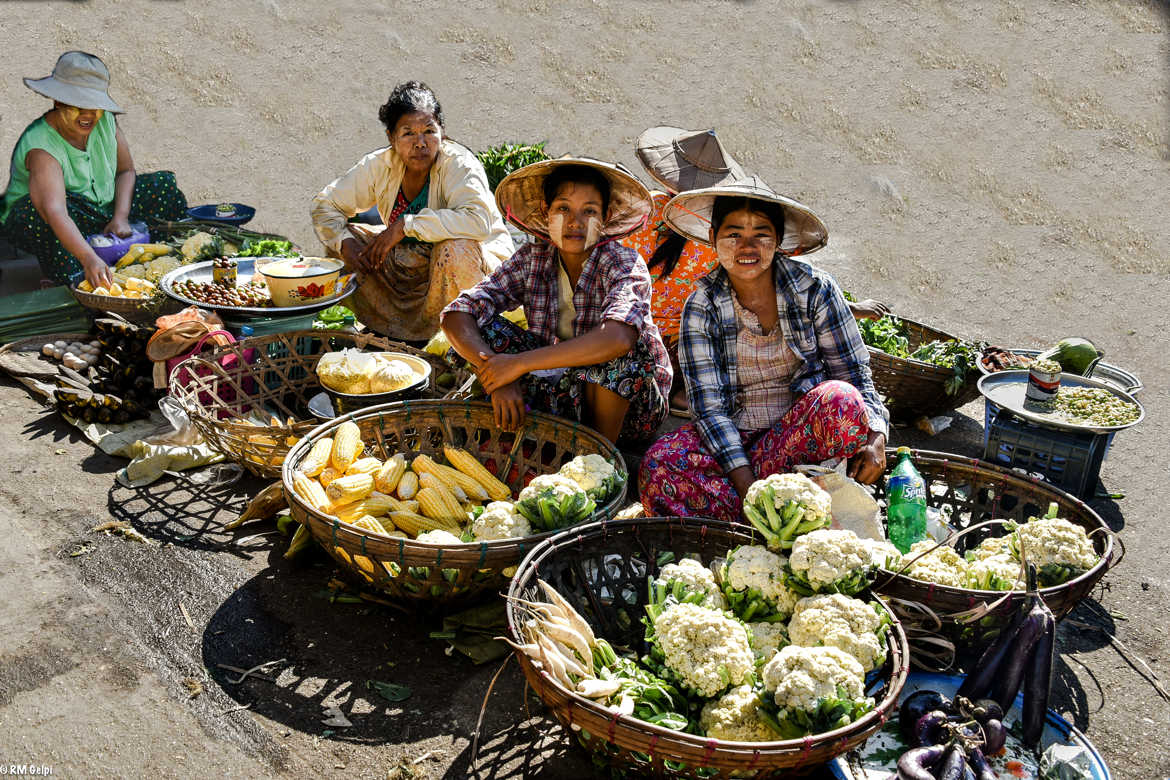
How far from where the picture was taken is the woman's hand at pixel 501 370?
12.5 ft

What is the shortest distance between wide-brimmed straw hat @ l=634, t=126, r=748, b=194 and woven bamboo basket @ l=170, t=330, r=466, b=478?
61.5 inches

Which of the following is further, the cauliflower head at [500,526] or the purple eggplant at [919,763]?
the cauliflower head at [500,526]

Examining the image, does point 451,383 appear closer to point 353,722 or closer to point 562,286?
point 562,286

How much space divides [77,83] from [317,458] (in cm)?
388

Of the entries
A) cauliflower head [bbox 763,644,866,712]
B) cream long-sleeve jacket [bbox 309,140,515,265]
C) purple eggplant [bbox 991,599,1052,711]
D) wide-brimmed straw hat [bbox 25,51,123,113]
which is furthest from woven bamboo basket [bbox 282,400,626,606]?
wide-brimmed straw hat [bbox 25,51,123,113]

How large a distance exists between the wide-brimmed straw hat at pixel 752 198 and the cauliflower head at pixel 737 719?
5.80 feet

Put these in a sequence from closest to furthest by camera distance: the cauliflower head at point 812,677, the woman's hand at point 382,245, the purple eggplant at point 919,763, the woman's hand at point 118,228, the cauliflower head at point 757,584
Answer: the purple eggplant at point 919,763 < the cauliflower head at point 812,677 < the cauliflower head at point 757,584 < the woman's hand at point 382,245 < the woman's hand at point 118,228

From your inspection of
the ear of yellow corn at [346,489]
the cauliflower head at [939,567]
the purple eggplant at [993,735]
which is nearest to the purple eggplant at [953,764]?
the purple eggplant at [993,735]

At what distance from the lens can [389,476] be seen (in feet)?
12.3

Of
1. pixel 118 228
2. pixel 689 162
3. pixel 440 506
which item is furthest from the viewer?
pixel 118 228

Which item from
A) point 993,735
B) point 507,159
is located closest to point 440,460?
point 993,735

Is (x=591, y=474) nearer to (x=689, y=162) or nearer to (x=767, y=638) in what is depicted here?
(x=767, y=638)

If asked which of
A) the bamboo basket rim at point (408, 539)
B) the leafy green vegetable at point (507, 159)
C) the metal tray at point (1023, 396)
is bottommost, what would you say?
the bamboo basket rim at point (408, 539)

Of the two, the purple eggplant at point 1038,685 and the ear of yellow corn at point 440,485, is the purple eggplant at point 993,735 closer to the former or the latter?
the purple eggplant at point 1038,685
